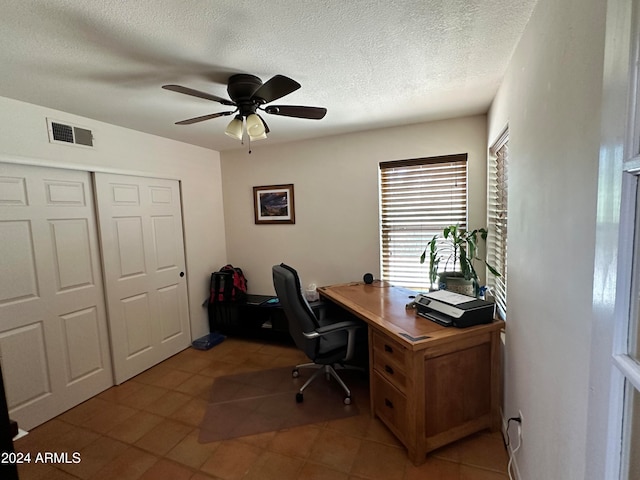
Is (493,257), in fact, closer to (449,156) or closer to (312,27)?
(449,156)

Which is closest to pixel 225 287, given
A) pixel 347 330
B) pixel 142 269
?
pixel 142 269

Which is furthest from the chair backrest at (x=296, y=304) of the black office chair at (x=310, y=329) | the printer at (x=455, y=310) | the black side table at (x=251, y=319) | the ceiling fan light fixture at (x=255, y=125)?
the black side table at (x=251, y=319)

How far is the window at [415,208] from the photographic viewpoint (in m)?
2.86

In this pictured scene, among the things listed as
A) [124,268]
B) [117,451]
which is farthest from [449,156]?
[117,451]

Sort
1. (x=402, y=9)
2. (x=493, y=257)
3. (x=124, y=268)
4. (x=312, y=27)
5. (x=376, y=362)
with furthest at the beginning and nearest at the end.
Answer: (x=124, y=268)
(x=493, y=257)
(x=376, y=362)
(x=312, y=27)
(x=402, y=9)

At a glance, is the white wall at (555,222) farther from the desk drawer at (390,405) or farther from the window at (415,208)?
the window at (415,208)

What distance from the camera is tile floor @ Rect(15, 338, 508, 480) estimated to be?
5.65ft

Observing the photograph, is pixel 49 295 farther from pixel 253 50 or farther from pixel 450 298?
pixel 450 298

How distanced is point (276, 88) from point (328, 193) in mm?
1802

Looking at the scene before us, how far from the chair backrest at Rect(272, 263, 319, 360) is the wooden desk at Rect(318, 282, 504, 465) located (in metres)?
0.44

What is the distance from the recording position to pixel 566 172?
95cm

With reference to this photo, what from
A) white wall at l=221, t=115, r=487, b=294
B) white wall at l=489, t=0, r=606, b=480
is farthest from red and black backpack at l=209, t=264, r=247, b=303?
white wall at l=489, t=0, r=606, b=480

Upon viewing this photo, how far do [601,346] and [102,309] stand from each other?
327cm

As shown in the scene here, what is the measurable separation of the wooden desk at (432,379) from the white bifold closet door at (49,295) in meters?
2.37
